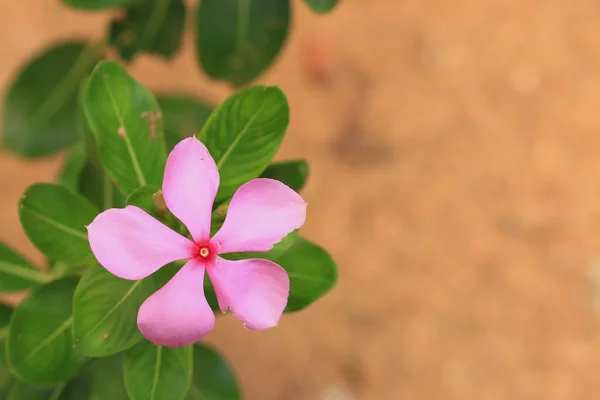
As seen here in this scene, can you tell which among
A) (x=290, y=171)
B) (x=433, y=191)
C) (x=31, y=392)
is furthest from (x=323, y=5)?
(x=433, y=191)

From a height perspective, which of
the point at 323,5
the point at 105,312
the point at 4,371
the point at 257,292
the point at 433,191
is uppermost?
the point at 323,5

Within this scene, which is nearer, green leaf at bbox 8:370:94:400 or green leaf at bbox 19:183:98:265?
green leaf at bbox 19:183:98:265

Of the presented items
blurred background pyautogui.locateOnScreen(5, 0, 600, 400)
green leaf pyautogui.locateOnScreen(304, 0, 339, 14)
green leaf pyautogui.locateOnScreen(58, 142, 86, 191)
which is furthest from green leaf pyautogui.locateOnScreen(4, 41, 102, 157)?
green leaf pyautogui.locateOnScreen(304, 0, 339, 14)

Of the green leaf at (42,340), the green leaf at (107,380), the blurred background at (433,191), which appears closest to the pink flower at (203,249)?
the green leaf at (42,340)

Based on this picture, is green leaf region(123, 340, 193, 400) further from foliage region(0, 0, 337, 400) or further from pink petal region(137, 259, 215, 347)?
pink petal region(137, 259, 215, 347)

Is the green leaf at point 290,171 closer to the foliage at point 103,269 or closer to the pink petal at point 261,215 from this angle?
the foliage at point 103,269

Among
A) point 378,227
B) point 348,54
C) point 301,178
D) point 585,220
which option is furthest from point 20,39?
point 585,220

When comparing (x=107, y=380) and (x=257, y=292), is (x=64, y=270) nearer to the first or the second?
(x=107, y=380)
